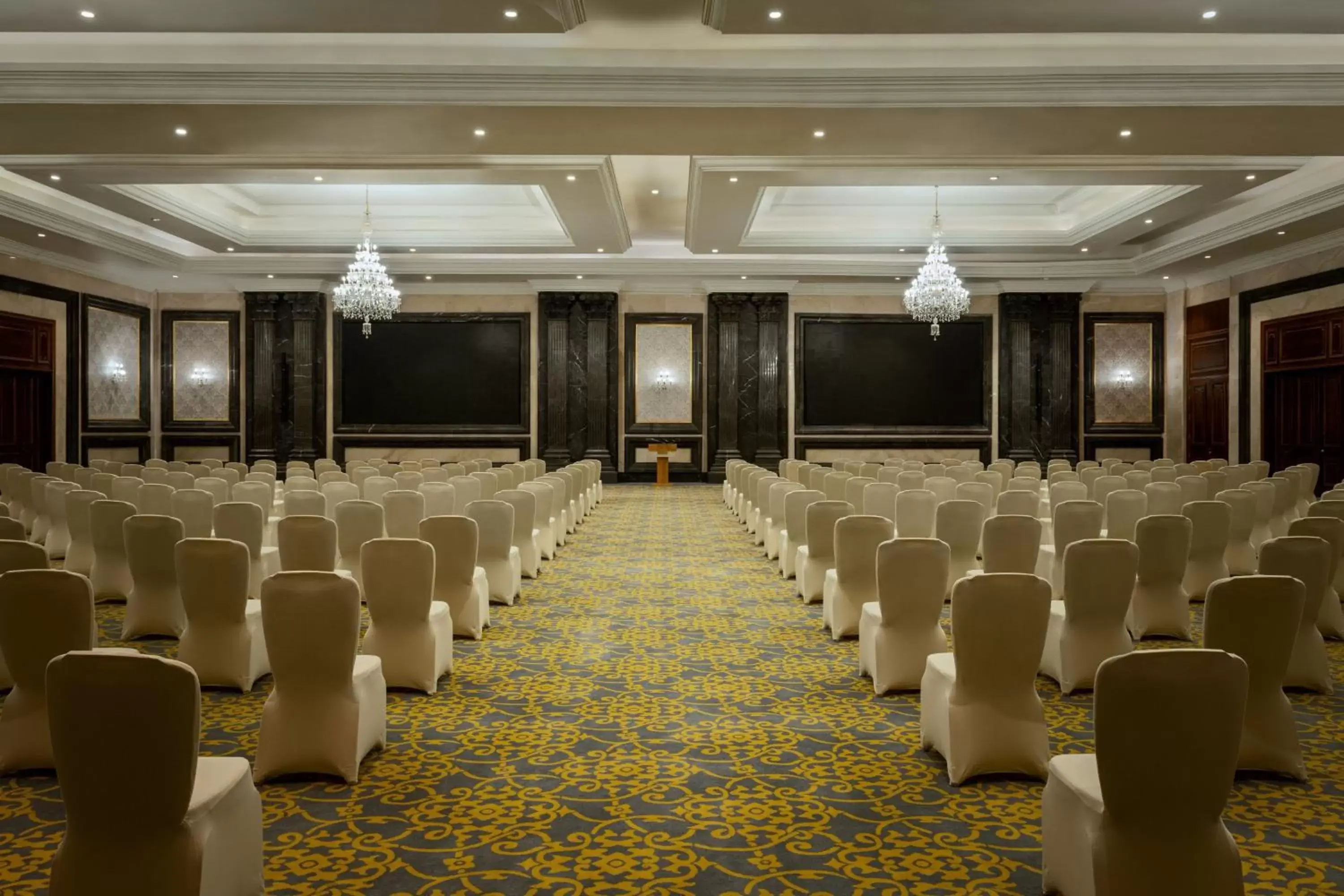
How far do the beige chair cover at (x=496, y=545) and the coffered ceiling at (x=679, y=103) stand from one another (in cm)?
392

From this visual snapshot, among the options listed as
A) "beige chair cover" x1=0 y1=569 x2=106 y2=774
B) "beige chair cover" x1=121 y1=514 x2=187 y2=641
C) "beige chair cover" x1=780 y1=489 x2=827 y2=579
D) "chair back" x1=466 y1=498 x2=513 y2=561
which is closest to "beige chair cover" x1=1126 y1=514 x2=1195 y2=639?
"beige chair cover" x1=780 y1=489 x2=827 y2=579

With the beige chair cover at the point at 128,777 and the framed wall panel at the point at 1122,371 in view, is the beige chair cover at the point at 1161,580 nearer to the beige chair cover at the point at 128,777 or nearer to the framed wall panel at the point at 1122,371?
the beige chair cover at the point at 128,777

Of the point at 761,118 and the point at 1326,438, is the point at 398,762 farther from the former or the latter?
the point at 1326,438

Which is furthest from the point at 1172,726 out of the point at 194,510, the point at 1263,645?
the point at 194,510

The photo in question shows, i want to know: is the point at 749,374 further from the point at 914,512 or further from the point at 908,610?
the point at 908,610

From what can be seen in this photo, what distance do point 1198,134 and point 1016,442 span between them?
37.5 ft

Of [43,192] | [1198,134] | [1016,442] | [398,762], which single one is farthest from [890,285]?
[398,762]

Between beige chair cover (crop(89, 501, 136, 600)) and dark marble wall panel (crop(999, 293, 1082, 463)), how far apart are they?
17387 millimetres

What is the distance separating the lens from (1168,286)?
19.6 m

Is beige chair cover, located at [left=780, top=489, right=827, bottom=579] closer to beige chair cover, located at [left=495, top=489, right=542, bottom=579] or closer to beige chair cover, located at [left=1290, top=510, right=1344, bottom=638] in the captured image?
beige chair cover, located at [left=495, top=489, right=542, bottom=579]

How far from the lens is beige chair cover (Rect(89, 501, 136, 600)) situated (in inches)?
263

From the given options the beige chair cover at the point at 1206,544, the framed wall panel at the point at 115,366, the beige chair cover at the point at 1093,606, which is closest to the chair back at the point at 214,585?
the beige chair cover at the point at 1093,606

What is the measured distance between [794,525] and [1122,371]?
50.0ft

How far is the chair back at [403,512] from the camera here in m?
7.04
